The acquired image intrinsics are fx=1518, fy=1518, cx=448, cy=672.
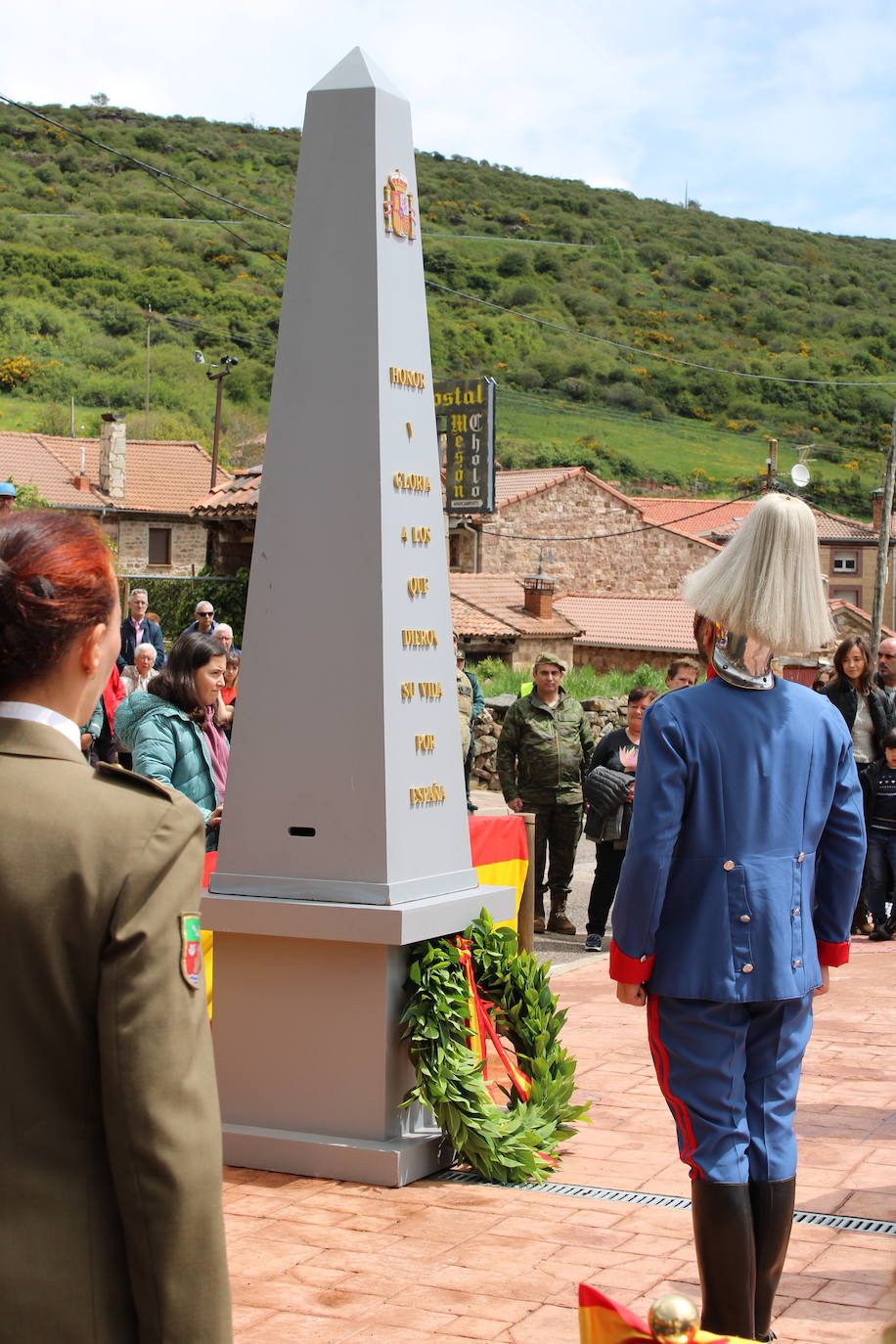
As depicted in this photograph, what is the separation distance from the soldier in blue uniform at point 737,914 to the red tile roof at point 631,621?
34.1m

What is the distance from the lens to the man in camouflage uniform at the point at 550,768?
34.6 ft

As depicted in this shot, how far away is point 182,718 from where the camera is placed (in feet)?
20.5

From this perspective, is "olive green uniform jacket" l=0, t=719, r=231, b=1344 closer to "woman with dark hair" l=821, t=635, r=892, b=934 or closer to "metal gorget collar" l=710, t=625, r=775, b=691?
"metal gorget collar" l=710, t=625, r=775, b=691

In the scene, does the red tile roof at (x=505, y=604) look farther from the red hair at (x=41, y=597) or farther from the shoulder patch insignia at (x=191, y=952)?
the shoulder patch insignia at (x=191, y=952)

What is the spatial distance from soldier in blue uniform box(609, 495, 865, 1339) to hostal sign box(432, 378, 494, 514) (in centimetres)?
3027

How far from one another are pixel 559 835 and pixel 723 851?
7.35 m

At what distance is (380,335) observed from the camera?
5.00 m

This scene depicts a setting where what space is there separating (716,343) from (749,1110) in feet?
353

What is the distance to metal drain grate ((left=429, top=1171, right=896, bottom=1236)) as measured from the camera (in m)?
4.52

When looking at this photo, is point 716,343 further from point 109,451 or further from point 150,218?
point 109,451

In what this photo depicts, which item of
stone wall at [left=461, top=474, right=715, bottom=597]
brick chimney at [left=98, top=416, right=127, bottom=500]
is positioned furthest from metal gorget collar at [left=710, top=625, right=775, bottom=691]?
brick chimney at [left=98, top=416, right=127, bottom=500]

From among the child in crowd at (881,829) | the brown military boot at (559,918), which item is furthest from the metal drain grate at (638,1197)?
the child in crowd at (881,829)

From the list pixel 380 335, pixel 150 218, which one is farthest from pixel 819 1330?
pixel 150 218

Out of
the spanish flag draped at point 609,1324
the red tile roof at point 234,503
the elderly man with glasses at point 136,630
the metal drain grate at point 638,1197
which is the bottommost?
the metal drain grate at point 638,1197
